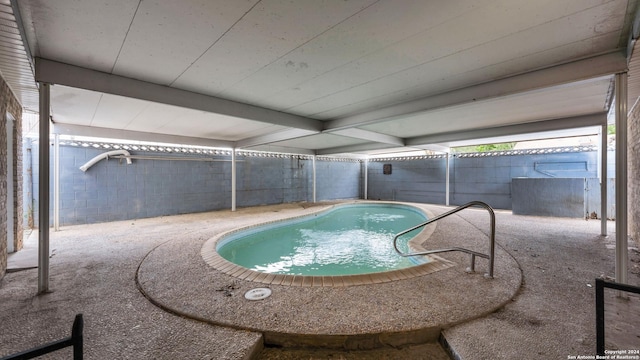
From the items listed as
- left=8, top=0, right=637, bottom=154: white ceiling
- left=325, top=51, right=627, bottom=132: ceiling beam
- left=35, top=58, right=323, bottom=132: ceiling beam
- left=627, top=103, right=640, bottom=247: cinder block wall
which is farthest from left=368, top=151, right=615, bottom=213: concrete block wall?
left=35, top=58, right=323, bottom=132: ceiling beam

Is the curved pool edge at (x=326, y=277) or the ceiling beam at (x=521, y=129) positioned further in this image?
the ceiling beam at (x=521, y=129)

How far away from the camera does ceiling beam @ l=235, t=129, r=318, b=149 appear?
5418 mm

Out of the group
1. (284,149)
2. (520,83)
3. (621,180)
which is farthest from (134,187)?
(621,180)

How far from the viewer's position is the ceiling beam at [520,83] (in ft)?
7.40

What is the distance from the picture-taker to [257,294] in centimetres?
221

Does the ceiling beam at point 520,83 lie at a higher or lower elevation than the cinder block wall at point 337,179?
higher

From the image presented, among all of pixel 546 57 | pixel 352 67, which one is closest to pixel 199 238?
pixel 352 67

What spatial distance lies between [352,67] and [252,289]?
7.96 feet

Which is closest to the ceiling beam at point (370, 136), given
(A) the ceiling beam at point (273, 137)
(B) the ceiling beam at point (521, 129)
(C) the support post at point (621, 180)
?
(B) the ceiling beam at point (521, 129)

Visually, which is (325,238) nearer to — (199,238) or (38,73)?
(199,238)

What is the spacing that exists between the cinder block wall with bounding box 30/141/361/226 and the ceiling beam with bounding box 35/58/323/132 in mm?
4081

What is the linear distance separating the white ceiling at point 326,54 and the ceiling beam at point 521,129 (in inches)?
21.0

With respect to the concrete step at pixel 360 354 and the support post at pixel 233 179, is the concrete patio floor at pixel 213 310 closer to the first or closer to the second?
the concrete step at pixel 360 354

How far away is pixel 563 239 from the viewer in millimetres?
→ 4184
